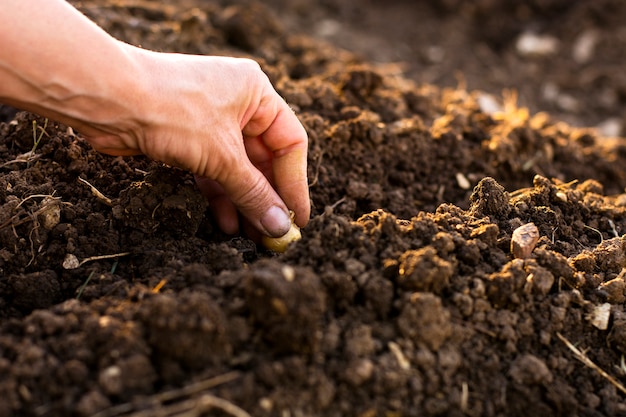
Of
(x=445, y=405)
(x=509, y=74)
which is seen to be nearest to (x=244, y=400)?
(x=445, y=405)

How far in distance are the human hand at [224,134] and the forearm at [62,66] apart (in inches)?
2.8

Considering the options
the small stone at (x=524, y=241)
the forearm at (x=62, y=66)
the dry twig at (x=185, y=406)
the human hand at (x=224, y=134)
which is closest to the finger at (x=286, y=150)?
the human hand at (x=224, y=134)

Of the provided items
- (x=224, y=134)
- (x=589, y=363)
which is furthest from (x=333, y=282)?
(x=589, y=363)

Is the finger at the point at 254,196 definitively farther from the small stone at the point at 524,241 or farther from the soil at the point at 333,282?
the small stone at the point at 524,241

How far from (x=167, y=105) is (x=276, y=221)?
1.69ft

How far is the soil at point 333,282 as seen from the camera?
1609 millimetres

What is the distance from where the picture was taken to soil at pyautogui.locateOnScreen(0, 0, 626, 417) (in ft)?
5.28

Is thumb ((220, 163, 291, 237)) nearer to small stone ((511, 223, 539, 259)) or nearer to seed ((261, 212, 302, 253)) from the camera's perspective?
seed ((261, 212, 302, 253))

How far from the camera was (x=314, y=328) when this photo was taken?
5.43ft

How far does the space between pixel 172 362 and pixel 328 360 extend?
1.29 feet

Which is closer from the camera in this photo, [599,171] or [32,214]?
[32,214]

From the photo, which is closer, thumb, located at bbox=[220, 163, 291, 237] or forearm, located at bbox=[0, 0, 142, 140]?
forearm, located at bbox=[0, 0, 142, 140]

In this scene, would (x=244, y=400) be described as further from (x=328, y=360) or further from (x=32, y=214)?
(x=32, y=214)

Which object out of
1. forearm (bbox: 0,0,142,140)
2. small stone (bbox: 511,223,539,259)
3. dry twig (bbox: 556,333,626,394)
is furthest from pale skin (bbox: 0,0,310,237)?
dry twig (bbox: 556,333,626,394)
